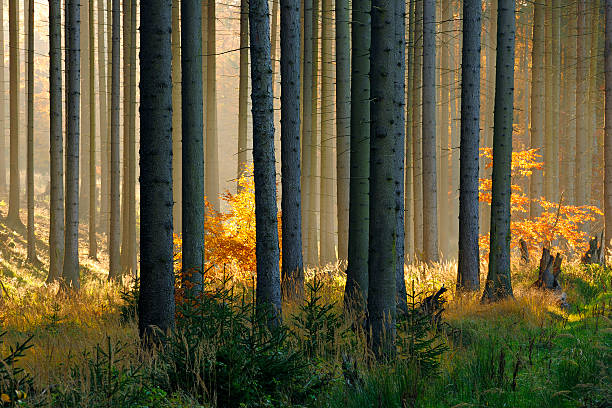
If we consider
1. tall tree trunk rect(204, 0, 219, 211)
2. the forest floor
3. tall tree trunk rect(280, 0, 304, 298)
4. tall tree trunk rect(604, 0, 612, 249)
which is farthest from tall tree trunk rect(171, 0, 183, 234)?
tall tree trunk rect(604, 0, 612, 249)

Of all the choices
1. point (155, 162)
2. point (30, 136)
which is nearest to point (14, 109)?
point (30, 136)

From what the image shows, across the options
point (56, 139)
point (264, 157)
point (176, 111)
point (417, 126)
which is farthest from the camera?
point (176, 111)

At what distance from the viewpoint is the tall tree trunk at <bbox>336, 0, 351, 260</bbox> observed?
1390 cm

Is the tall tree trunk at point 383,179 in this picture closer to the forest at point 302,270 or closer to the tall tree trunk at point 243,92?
the forest at point 302,270

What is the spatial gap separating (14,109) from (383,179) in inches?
715

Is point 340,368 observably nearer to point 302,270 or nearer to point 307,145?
point 302,270

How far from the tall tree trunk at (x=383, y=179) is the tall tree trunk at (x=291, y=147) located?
4.21m

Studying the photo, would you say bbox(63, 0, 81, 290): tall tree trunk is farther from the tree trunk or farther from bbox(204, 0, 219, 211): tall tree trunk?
the tree trunk

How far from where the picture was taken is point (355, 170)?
936 cm

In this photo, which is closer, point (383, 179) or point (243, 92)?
point (383, 179)

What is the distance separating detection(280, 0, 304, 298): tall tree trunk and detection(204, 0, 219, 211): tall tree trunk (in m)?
7.09

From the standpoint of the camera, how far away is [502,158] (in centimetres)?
1091

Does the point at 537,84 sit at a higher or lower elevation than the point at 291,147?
higher

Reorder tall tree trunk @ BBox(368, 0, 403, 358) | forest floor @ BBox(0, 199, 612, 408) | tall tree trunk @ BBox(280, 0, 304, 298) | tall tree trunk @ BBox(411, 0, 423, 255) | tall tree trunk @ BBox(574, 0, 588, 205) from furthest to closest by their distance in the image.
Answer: tall tree trunk @ BBox(574, 0, 588, 205), tall tree trunk @ BBox(411, 0, 423, 255), tall tree trunk @ BBox(280, 0, 304, 298), tall tree trunk @ BBox(368, 0, 403, 358), forest floor @ BBox(0, 199, 612, 408)
